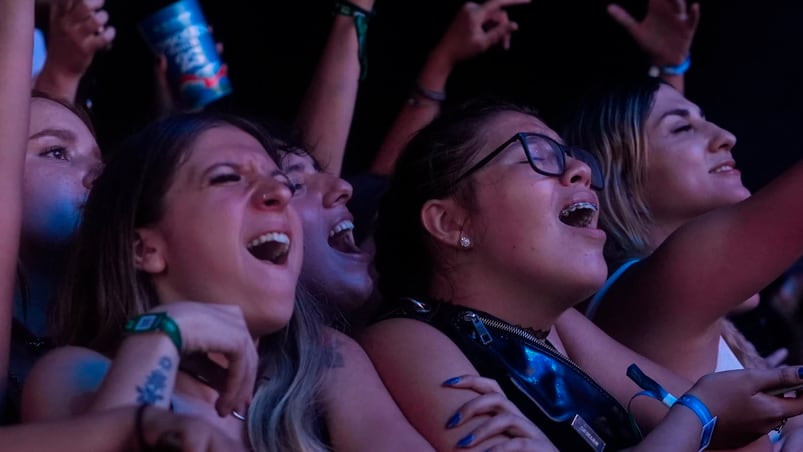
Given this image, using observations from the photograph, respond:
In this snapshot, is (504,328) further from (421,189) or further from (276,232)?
(276,232)

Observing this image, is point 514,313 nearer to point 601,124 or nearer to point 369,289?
point 369,289

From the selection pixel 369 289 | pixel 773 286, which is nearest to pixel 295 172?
pixel 369 289

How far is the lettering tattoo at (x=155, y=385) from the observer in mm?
1643

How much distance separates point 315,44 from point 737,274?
2.05 metres

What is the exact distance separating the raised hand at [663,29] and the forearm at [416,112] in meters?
0.68

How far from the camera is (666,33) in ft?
13.1

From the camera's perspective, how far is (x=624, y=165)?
3258mm

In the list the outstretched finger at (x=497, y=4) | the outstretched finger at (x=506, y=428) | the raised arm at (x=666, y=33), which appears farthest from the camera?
the raised arm at (x=666, y=33)

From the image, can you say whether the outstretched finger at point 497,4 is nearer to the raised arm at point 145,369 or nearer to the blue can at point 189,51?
the blue can at point 189,51

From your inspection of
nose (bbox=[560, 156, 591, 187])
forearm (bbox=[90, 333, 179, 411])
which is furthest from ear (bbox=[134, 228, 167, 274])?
nose (bbox=[560, 156, 591, 187])

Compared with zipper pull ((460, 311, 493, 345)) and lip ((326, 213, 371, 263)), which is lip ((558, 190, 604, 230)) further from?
lip ((326, 213, 371, 263))

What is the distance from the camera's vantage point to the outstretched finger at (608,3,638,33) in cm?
401

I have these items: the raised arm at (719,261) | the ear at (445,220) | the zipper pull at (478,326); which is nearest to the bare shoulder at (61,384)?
the zipper pull at (478,326)

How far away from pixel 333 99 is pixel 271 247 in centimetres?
128
